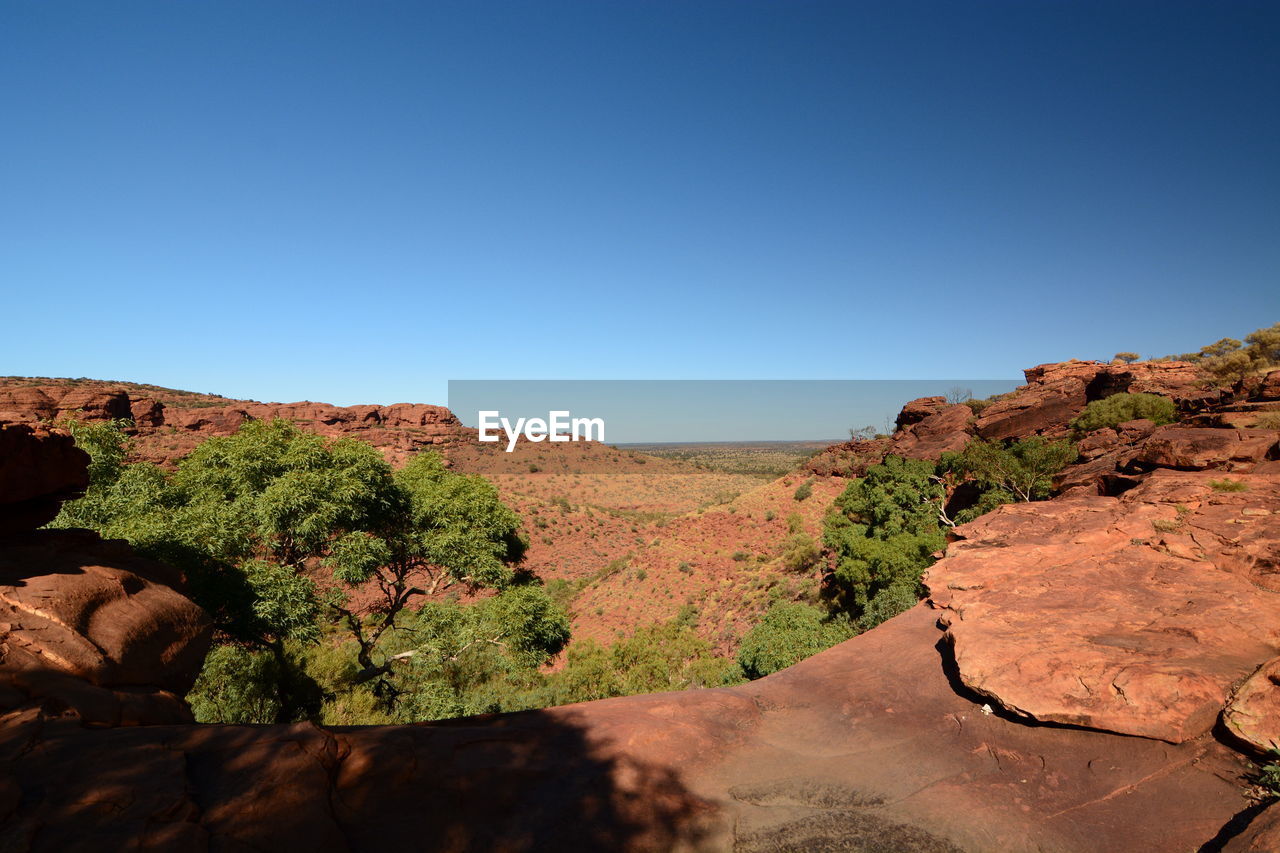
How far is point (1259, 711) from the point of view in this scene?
4336 mm

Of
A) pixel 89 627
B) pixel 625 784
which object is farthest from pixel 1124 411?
pixel 89 627

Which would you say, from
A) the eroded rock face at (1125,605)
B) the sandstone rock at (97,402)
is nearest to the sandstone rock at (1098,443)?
the eroded rock face at (1125,605)

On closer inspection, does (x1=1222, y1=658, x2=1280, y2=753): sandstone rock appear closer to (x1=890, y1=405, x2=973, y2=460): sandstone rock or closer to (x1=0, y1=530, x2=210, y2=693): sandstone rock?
(x1=0, y1=530, x2=210, y2=693): sandstone rock

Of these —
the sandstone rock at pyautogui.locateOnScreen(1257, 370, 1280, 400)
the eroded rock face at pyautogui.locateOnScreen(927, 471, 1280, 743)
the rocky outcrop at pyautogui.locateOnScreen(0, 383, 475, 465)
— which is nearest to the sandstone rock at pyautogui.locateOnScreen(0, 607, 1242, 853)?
the eroded rock face at pyautogui.locateOnScreen(927, 471, 1280, 743)

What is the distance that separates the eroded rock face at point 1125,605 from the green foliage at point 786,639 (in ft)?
17.3

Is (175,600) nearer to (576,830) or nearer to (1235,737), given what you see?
(576,830)

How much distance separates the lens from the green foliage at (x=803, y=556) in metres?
25.8

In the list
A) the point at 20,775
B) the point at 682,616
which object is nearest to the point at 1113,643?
the point at 20,775

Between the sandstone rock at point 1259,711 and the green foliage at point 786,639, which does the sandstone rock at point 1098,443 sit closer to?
the green foliage at point 786,639

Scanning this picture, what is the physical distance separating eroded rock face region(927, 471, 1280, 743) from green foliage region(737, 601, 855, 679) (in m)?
5.26

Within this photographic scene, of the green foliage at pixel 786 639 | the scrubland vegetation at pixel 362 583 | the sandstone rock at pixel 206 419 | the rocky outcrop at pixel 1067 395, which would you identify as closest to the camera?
the scrubland vegetation at pixel 362 583

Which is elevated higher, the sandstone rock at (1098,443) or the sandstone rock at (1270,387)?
the sandstone rock at (1270,387)

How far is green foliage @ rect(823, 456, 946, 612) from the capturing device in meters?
18.1

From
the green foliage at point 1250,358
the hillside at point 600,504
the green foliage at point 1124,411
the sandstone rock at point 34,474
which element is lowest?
the hillside at point 600,504
